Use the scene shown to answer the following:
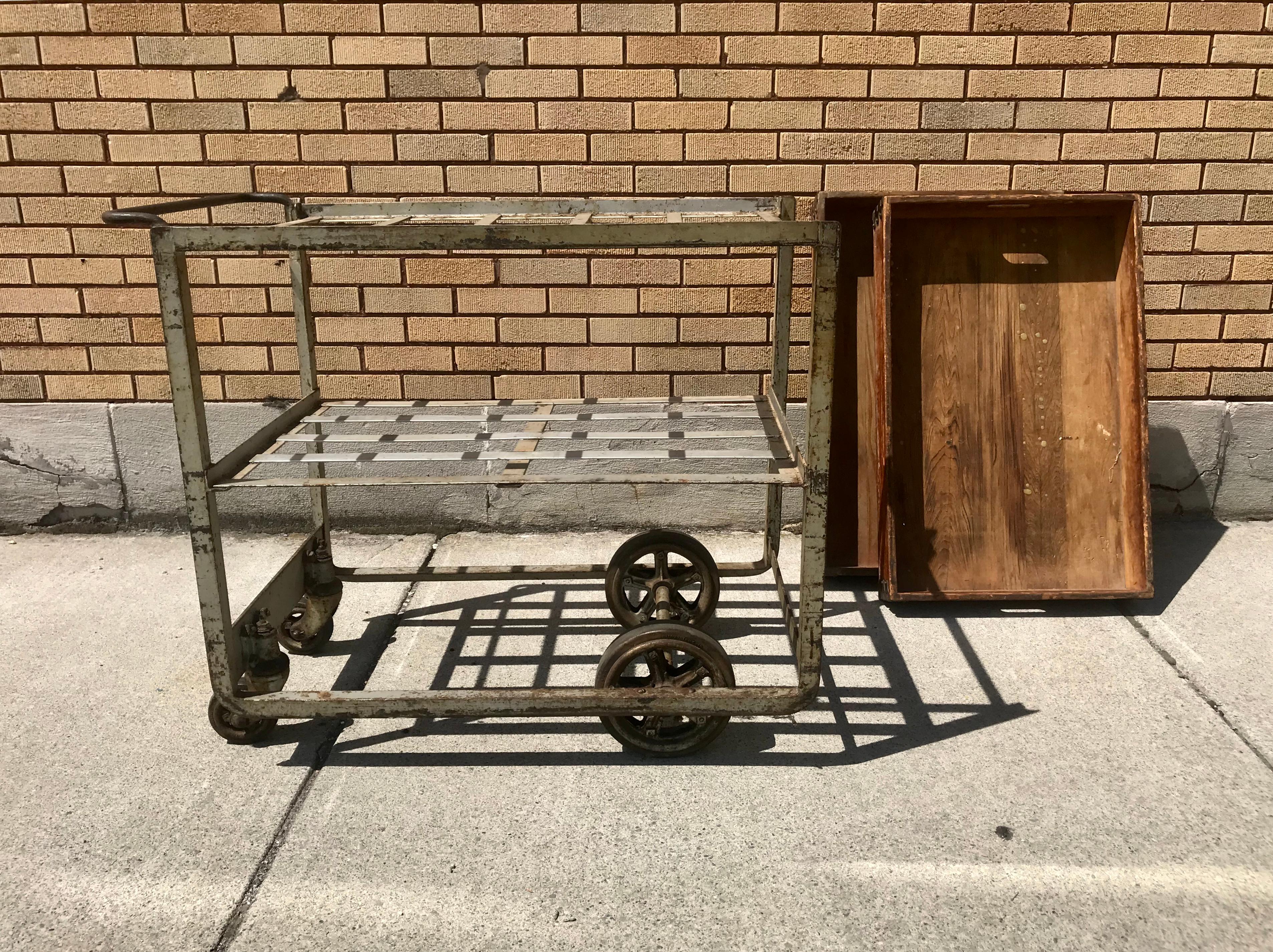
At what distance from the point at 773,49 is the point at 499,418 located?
1.70 meters

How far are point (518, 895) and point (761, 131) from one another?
2707 mm

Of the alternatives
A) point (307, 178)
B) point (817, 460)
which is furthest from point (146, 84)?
point (817, 460)

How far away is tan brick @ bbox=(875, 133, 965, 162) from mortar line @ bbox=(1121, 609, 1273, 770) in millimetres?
1694

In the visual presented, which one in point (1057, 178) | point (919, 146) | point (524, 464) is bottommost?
point (524, 464)

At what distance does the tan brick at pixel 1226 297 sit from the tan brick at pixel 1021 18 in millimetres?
1082

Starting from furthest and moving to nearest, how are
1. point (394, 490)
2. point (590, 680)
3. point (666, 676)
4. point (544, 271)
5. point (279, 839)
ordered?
point (394, 490) → point (544, 271) → point (590, 680) → point (666, 676) → point (279, 839)

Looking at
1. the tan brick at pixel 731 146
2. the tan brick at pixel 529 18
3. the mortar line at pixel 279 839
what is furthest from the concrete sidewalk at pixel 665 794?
the tan brick at pixel 529 18

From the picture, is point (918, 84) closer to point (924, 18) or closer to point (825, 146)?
point (924, 18)

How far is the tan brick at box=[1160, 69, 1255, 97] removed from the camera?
371 centimetres

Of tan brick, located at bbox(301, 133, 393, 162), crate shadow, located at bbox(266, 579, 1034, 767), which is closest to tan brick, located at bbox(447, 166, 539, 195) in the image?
tan brick, located at bbox(301, 133, 393, 162)

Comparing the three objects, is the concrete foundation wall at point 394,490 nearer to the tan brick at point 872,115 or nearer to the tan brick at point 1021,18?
the tan brick at point 872,115

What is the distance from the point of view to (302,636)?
3.16 metres

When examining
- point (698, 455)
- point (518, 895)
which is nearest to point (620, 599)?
point (698, 455)

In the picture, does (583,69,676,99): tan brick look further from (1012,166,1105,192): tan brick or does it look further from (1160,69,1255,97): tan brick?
(1160,69,1255,97): tan brick
